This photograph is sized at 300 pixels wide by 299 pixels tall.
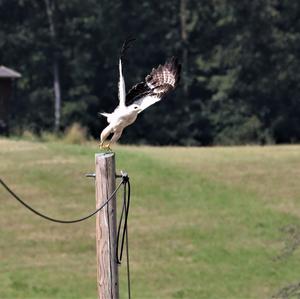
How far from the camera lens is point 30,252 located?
82.8 ft

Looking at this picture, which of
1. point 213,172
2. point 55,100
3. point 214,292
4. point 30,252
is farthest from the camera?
Result: point 55,100

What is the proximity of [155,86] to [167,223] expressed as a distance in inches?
706

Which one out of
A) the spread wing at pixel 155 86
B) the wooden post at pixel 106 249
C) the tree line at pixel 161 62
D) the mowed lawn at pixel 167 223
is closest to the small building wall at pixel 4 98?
the mowed lawn at pixel 167 223

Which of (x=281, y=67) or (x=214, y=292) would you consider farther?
(x=281, y=67)

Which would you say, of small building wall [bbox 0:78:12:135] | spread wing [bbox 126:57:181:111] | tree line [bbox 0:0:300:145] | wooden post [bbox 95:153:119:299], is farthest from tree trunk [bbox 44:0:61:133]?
wooden post [bbox 95:153:119:299]

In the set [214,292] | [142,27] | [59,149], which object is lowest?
[214,292]

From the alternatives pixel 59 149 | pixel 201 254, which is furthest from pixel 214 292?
pixel 59 149

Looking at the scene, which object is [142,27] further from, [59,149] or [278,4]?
[59,149]

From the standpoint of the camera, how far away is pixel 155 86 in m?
9.95

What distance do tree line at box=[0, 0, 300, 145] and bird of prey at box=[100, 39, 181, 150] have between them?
41.6 m

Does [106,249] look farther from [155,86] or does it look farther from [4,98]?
[4,98]

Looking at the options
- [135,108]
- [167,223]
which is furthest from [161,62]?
[135,108]

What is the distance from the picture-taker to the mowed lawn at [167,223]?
923 inches

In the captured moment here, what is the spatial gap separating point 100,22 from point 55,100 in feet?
13.1
